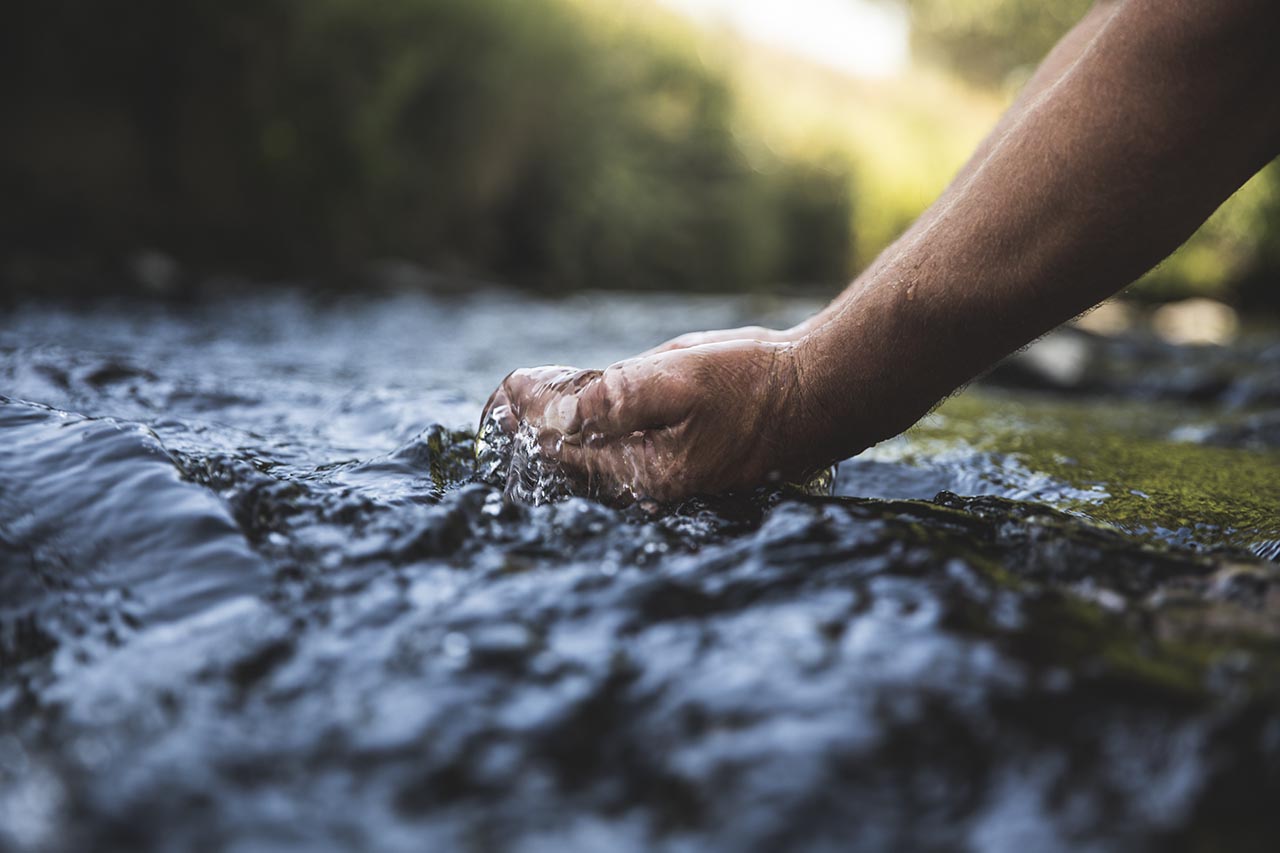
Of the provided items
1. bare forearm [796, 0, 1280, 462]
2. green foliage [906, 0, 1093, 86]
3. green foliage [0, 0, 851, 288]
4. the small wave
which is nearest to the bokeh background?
green foliage [0, 0, 851, 288]

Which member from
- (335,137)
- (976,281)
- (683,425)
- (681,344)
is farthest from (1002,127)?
(335,137)

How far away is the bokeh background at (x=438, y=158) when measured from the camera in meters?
8.85

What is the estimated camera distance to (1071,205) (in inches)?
63.8

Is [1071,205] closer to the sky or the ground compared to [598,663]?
A: closer to the sky

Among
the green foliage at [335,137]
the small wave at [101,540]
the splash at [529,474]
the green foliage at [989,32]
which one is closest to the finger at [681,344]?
the splash at [529,474]

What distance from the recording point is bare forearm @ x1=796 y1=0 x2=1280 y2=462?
4.86ft

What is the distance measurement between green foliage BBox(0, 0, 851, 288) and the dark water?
7.66m

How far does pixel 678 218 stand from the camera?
58.8ft

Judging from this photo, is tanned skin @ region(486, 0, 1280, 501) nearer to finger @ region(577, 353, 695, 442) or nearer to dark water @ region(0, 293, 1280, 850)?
finger @ region(577, 353, 695, 442)

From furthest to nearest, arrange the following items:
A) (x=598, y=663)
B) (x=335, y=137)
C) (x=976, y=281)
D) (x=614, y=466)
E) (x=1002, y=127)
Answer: (x=335, y=137) → (x=1002, y=127) → (x=614, y=466) → (x=976, y=281) → (x=598, y=663)

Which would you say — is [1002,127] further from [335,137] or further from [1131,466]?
[335,137]

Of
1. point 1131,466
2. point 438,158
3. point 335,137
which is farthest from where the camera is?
point 438,158

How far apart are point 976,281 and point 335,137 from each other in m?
10.1

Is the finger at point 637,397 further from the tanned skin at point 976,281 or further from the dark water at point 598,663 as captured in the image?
the dark water at point 598,663
